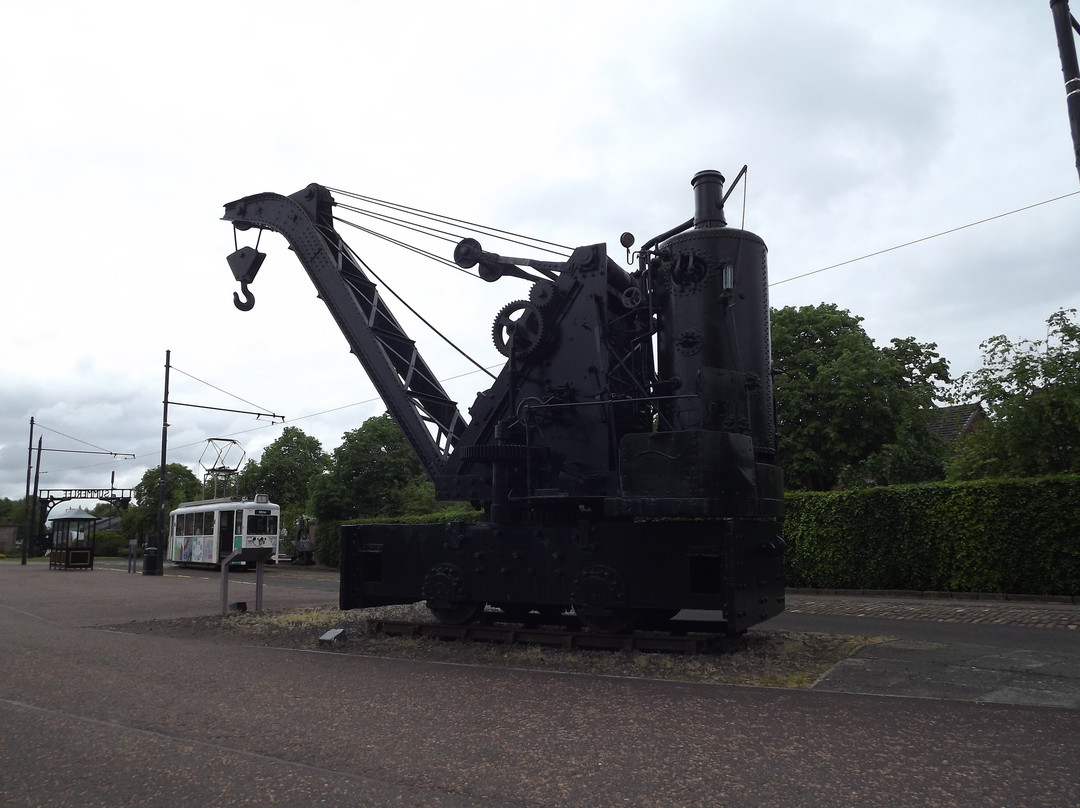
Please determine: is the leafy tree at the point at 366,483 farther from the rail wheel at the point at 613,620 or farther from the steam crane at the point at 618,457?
the rail wheel at the point at 613,620

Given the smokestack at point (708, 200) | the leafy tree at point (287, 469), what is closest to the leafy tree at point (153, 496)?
the leafy tree at point (287, 469)

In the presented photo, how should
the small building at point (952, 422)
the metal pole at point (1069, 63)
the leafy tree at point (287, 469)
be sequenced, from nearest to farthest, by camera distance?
1. the metal pole at point (1069, 63)
2. the small building at point (952, 422)
3. the leafy tree at point (287, 469)

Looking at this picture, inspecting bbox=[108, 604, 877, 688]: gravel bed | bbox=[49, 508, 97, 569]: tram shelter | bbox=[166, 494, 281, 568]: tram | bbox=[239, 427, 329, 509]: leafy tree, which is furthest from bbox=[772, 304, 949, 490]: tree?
bbox=[239, 427, 329, 509]: leafy tree

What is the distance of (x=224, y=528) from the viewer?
30.1 m

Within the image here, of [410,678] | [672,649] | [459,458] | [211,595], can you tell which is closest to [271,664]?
[410,678]

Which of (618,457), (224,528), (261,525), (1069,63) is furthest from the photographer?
(261,525)

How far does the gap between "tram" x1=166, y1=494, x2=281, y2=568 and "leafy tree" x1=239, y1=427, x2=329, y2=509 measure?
765 inches

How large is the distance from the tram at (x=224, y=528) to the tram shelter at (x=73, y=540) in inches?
137

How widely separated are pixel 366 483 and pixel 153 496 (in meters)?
47.0

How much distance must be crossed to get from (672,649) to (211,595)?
12042 millimetres

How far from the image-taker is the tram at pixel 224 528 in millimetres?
30000

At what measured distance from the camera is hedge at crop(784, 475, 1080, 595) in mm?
13539

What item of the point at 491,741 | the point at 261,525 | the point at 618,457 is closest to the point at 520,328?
the point at 618,457

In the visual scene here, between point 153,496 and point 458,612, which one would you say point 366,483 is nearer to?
point 458,612
